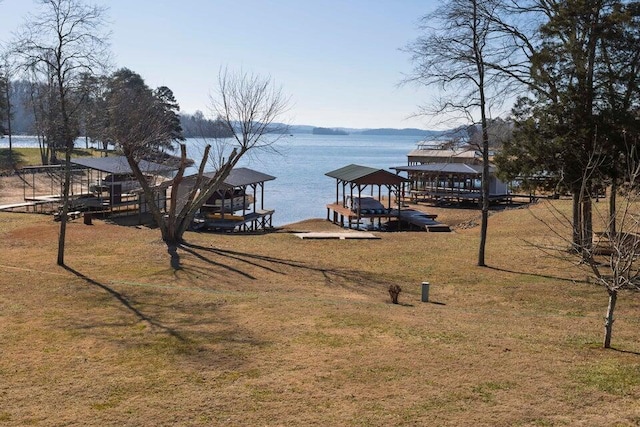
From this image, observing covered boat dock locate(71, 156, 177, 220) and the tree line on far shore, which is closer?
the tree line on far shore

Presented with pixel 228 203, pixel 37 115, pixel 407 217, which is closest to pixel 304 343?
pixel 228 203

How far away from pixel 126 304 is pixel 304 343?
218 inches

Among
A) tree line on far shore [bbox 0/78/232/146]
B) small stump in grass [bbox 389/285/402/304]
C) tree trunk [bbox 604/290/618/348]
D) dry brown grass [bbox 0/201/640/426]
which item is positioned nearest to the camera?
dry brown grass [bbox 0/201/640/426]

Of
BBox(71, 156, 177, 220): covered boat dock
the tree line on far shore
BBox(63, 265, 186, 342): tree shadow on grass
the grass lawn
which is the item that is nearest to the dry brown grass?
BBox(63, 265, 186, 342): tree shadow on grass

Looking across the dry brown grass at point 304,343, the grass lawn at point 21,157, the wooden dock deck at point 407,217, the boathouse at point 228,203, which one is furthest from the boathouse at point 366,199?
the grass lawn at point 21,157

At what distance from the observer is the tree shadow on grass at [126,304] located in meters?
12.4

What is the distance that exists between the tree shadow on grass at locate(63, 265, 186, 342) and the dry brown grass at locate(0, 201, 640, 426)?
0.07 m

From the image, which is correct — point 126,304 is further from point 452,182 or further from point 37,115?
point 37,115

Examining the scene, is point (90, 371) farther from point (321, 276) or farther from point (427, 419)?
point (321, 276)

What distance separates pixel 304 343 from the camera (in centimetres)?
1157

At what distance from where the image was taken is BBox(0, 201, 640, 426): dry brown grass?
8.42m

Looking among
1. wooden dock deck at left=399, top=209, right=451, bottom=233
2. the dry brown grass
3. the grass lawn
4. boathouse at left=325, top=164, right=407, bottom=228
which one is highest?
the grass lawn

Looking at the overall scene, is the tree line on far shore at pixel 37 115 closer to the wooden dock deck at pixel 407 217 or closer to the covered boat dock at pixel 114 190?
the covered boat dock at pixel 114 190

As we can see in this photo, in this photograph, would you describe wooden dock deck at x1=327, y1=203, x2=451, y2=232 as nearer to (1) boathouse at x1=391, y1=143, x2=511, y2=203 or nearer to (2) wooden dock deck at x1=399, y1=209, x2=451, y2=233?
(2) wooden dock deck at x1=399, y1=209, x2=451, y2=233
